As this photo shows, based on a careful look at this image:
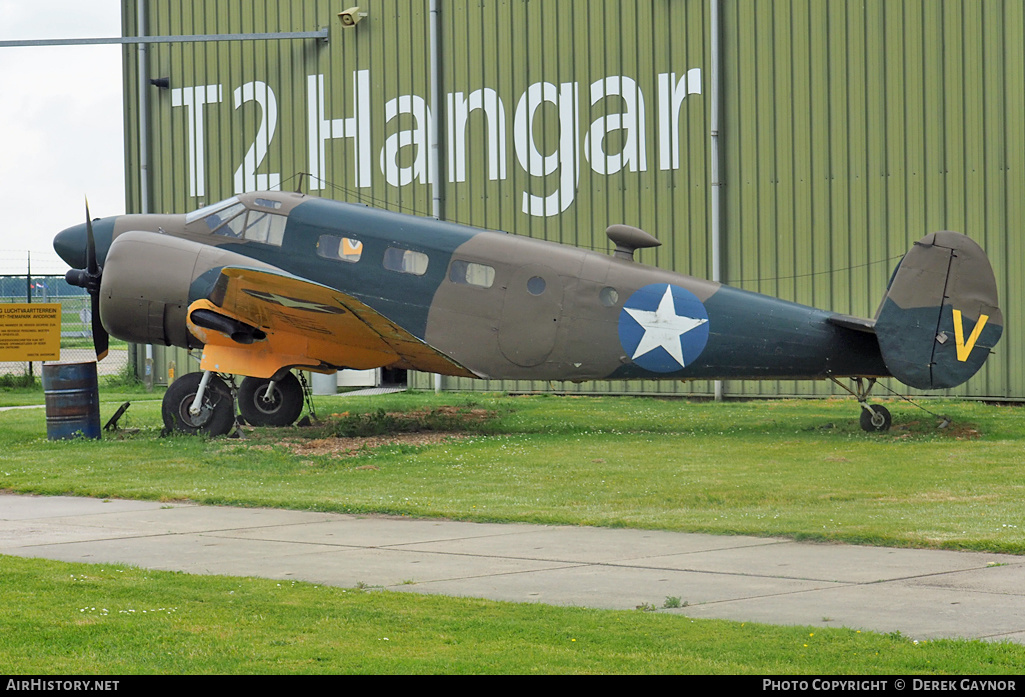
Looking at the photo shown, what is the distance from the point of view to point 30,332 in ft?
71.2

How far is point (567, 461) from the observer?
1510cm

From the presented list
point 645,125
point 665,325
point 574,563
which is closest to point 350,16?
point 645,125

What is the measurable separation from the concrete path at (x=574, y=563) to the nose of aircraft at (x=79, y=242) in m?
7.89

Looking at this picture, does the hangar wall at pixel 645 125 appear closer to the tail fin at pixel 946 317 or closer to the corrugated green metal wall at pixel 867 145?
the corrugated green metal wall at pixel 867 145

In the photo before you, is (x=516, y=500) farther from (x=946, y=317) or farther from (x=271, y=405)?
(x=271, y=405)

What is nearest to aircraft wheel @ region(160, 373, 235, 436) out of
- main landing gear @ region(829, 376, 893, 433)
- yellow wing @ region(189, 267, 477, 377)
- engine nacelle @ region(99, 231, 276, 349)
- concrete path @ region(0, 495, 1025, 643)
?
yellow wing @ region(189, 267, 477, 377)

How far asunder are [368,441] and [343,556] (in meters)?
A: 7.96

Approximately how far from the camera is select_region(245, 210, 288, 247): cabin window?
17.9 metres

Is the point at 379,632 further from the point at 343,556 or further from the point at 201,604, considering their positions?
the point at 343,556

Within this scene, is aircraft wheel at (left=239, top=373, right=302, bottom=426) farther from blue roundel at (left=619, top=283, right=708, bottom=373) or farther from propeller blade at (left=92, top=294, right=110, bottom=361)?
→ blue roundel at (left=619, top=283, right=708, bottom=373)

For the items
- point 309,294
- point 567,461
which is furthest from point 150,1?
point 567,461

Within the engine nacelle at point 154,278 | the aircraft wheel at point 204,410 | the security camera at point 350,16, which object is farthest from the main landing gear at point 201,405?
the security camera at point 350,16

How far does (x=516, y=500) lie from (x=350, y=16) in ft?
62.9

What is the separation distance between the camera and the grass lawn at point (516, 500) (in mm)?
6129
